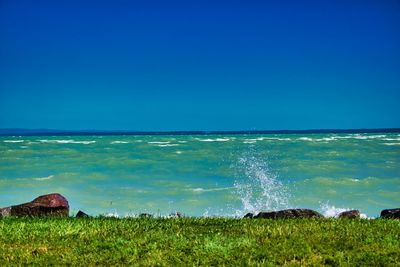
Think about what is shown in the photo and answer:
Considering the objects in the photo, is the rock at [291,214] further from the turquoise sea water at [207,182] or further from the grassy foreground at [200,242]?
the turquoise sea water at [207,182]

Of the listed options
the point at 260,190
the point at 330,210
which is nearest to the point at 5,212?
the point at 330,210

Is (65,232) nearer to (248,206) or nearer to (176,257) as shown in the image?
(176,257)

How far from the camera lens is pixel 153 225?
15.1m

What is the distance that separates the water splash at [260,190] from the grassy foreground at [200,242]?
1384 cm

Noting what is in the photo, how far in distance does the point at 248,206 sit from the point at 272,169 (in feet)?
49.8

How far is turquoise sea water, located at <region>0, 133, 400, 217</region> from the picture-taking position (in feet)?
102

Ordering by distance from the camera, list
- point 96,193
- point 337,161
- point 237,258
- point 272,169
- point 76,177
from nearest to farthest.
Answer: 1. point 237,258
2. point 96,193
3. point 76,177
4. point 272,169
5. point 337,161

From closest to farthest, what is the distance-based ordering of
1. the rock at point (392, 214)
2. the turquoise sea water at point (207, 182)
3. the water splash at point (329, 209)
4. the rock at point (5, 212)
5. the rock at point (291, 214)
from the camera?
the rock at point (291, 214), the rock at point (392, 214), the rock at point (5, 212), the water splash at point (329, 209), the turquoise sea water at point (207, 182)

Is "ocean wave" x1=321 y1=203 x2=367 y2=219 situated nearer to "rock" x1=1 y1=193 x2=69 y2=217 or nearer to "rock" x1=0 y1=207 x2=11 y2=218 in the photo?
"rock" x1=1 y1=193 x2=69 y2=217

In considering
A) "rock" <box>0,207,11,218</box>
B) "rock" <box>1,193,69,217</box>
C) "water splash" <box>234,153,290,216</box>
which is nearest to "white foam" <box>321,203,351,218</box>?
"water splash" <box>234,153,290,216</box>

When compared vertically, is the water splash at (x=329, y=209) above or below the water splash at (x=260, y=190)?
below

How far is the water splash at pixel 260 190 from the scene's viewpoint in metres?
30.1

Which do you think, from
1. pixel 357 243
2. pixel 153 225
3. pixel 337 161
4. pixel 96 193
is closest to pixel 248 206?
pixel 96 193

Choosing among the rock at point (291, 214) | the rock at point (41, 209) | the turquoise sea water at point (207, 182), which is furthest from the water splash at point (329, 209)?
the rock at point (41, 209)
